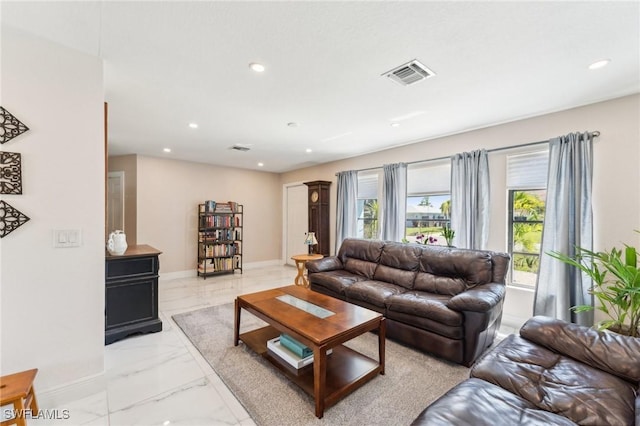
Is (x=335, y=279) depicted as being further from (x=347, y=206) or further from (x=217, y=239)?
(x=217, y=239)

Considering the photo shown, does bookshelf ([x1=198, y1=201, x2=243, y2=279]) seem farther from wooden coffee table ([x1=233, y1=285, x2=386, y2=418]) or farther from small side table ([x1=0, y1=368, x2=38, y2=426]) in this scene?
small side table ([x1=0, y1=368, x2=38, y2=426])

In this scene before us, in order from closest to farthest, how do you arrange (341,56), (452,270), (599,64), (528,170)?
1. (341,56)
2. (599,64)
3. (452,270)
4. (528,170)

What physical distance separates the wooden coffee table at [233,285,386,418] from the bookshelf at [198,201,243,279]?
3.29m

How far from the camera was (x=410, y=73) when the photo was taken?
2232mm

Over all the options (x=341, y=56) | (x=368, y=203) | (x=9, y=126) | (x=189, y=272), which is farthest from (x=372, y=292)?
(x=189, y=272)

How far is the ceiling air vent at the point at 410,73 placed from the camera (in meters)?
2.13

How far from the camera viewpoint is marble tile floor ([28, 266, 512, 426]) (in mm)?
1771

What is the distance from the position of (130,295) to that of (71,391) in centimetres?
110

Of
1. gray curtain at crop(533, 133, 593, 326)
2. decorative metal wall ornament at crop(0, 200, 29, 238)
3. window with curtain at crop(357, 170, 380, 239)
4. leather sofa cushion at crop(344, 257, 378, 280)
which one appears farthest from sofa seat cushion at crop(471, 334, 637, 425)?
window with curtain at crop(357, 170, 380, 239)

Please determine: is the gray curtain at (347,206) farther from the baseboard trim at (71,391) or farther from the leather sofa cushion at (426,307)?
the baseboard trim at (71,391)

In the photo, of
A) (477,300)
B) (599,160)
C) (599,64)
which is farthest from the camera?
(599,160)

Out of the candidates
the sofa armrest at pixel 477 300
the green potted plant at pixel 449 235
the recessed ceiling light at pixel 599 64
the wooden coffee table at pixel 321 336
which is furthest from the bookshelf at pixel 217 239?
the recessed ceiling light at pixel 599 64

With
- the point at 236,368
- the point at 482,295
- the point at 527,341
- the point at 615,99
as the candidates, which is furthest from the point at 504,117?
the point at 236,368

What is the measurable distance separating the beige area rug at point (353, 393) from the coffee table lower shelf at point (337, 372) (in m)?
0.08
